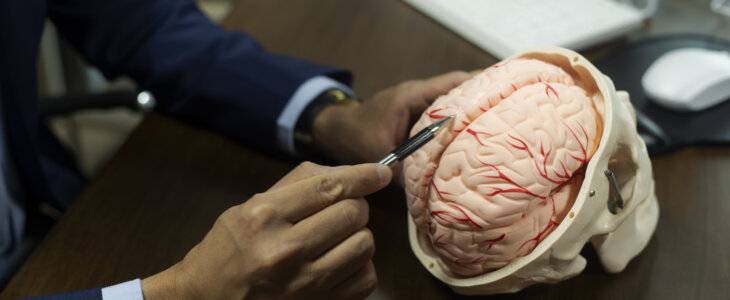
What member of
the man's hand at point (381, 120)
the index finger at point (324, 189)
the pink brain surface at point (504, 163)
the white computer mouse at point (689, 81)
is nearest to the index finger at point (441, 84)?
the man's hand at point (381, 120)

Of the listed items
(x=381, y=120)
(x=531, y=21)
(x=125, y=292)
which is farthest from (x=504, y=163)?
(x=531, y=21)

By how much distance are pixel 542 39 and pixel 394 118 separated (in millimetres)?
376

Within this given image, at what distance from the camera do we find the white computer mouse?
33.1 inches

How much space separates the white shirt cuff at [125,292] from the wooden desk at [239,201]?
70mm

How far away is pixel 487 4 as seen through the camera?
1.11m

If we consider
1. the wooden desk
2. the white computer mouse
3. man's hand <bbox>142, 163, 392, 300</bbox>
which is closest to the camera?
man's hand <bbox>142, 163, 392, 300</bbox>

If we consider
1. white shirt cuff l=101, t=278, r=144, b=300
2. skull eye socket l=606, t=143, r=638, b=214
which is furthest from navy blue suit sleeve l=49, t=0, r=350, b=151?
skull eye socket l=606, t=143, r=638, b=214

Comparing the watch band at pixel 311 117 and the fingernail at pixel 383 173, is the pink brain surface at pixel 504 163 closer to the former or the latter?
the fingernail at pixel 383 173

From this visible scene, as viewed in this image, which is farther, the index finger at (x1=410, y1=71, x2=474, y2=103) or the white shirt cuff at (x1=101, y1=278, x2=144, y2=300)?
the index finger at (x1=410, y1=71, x2=474, y2=103)

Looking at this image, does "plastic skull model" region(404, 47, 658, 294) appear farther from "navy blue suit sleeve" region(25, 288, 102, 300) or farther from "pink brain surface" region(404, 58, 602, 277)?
"navy blue suit sleeve" region(25, 288, 102, 300)

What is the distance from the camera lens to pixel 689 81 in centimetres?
84

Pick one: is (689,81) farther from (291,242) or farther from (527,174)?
(291,242)

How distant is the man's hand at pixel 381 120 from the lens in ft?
2.50

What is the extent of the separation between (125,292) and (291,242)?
0.20m
